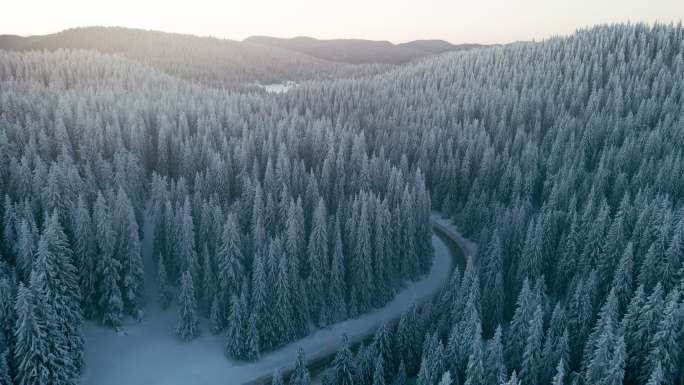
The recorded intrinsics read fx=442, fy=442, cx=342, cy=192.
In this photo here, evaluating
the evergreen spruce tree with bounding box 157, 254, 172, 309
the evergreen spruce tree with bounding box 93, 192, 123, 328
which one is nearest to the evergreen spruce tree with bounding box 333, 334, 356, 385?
the evergreen spruce tree with bounding box 157, 254, 172, 309

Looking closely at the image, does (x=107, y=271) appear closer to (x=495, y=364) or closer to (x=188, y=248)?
(x=188, y=248)

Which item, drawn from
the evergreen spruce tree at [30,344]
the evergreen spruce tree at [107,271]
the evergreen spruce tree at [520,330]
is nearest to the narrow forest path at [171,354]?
the evergreen spruce tree at [107,271]

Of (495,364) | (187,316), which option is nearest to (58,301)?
(187,316)

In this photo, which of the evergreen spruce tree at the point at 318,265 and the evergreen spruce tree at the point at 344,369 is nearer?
the evergreen spruce tree at the point at 344,369

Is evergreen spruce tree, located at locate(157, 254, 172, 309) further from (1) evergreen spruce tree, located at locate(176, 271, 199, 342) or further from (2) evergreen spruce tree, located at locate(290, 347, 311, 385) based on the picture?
(2) evergreen spruce tree, located at locate(290, 347, 311, 385)

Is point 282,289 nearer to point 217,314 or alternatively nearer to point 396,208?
point 217,314

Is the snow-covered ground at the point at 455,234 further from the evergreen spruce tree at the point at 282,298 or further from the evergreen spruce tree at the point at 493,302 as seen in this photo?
the evergreen spruce tree at the point at 282,298
